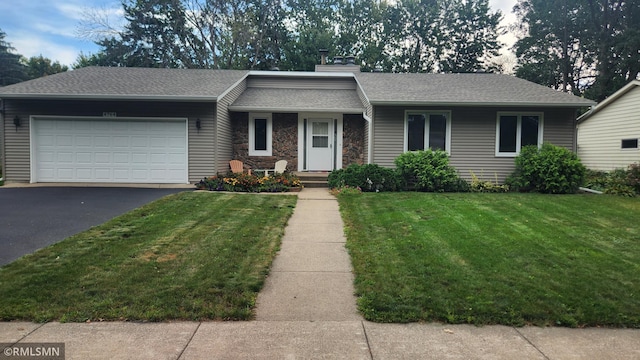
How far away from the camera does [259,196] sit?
10305mm

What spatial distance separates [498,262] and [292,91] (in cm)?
1187

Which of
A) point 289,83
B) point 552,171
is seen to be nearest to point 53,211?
point 289,83

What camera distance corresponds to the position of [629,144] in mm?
13750

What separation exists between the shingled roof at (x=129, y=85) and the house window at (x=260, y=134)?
155cm

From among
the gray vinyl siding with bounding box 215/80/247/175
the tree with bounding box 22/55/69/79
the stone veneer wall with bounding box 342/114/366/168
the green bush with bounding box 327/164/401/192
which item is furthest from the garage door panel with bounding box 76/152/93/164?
the tree with bounding box 22/55/69/79

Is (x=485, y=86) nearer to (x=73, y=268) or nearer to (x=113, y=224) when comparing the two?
(x=113, y=224)

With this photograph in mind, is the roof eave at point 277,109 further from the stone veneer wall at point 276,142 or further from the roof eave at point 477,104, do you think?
the roof eave at point 477,104

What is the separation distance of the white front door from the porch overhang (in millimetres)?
728

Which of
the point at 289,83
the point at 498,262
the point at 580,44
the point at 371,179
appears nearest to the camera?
the point at 498,262

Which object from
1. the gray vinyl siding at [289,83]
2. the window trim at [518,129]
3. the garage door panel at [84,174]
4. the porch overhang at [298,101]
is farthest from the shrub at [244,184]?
the window trim at [518,129]

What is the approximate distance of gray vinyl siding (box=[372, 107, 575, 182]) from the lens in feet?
42.0

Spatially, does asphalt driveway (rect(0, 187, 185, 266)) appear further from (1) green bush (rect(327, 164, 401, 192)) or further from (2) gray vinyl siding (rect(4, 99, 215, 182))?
(1) green bush (rect(327, 164, 401, 192))

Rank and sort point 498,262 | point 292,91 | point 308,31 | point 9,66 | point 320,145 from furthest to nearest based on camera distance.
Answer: point 9,66 < point 308,31 < point 292,91 < point 320,145 < point 498,262

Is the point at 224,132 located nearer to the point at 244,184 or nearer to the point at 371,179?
the point at 244,184
